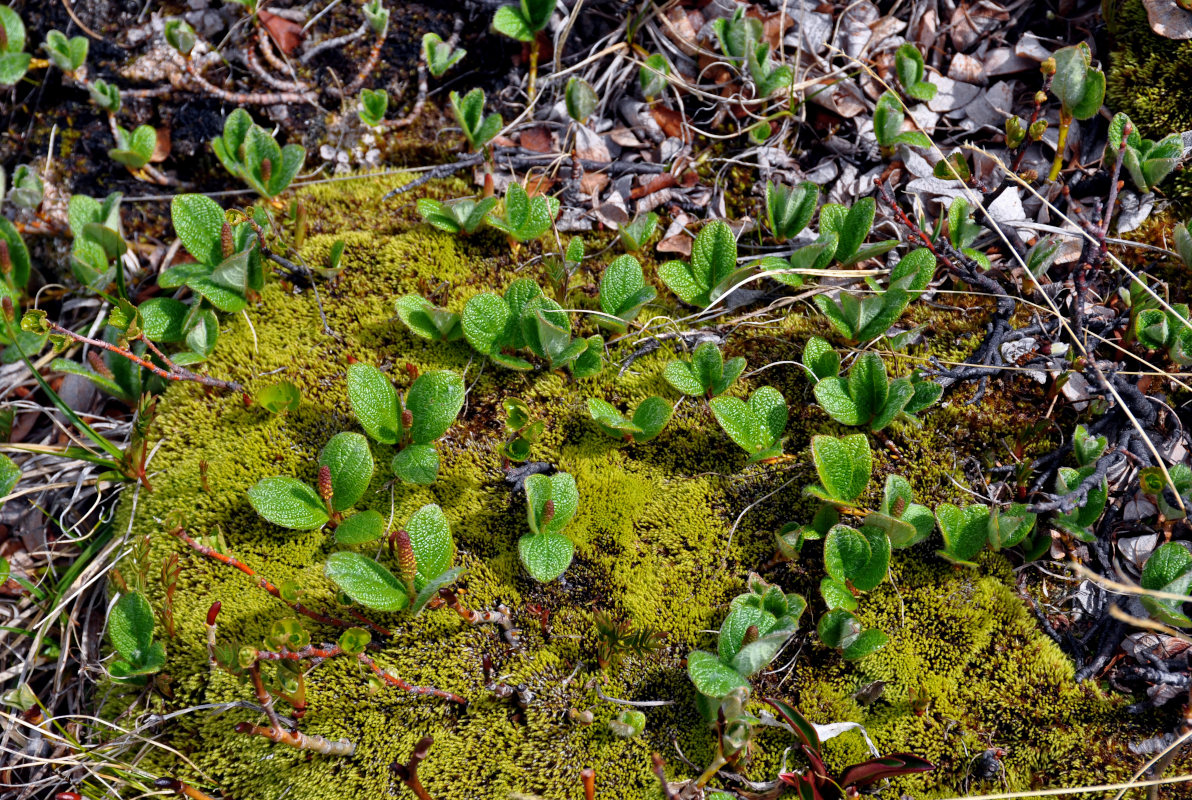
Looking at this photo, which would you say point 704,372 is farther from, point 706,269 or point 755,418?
point 706,269

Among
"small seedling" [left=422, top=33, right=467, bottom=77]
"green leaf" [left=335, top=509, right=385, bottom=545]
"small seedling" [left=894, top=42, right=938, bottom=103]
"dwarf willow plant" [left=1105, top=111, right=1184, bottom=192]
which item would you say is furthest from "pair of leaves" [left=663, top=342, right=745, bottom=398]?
"small seedling" [left=422, top=33, right=467, bottom=77]

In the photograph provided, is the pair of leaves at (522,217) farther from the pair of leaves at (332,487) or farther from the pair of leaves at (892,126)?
the pair of leaves at (892,126)

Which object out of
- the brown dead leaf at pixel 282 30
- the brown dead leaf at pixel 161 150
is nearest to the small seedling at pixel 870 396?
the brown dead leaf at pixel 282 30

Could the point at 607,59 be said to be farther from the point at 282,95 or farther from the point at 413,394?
the point at 413,394

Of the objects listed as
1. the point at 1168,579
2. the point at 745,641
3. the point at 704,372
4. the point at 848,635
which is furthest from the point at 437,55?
the point at 1168,579

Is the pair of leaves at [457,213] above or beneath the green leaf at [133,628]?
above
